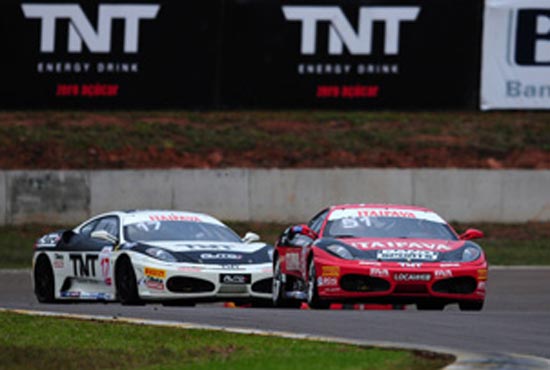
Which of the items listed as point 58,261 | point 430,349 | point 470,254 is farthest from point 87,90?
point 430,349

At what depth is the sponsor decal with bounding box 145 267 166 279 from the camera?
15.8m

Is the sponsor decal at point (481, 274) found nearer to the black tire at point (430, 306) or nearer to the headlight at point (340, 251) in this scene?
the black tire at point (430, 306)

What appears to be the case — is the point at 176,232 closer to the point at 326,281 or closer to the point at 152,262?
the point at 152,262

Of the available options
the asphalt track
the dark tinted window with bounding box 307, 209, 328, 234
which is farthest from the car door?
the asphalt track

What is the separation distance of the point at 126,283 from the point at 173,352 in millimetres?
6580

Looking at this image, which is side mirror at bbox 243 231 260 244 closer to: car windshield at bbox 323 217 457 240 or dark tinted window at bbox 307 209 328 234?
dark tinted window at bbox 307 209 328 234

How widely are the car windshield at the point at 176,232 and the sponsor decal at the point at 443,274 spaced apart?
316cm

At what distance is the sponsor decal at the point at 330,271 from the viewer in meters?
14.6

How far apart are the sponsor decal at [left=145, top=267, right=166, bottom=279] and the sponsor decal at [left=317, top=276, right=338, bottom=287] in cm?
184

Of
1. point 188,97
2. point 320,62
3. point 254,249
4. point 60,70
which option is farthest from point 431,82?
point 254,249

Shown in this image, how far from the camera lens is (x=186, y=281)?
15828 mm

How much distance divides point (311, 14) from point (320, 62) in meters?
0.83

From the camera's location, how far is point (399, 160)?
2847cm

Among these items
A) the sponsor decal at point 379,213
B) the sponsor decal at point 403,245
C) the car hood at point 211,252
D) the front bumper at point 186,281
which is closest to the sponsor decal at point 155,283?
the front bumper at point 186,281
